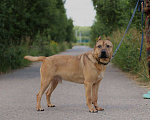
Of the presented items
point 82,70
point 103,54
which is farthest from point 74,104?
point 103,54

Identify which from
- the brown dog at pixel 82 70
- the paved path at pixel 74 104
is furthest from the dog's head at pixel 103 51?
the paved path at pixel 74 104

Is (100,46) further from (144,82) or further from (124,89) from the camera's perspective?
(144,82)

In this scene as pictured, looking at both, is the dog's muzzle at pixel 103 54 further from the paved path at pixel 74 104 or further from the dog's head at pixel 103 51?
the paved path at pixel 74 104

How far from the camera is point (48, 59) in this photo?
538 cm

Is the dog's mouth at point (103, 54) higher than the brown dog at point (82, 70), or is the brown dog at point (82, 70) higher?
the dog's mouth at point (103, 54)

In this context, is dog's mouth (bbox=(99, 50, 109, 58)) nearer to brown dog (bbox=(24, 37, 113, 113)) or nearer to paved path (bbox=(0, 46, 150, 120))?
brown dog (bbox=(24, 37, 113, 113))

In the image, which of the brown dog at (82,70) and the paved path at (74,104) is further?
the brown dog at (82,70)

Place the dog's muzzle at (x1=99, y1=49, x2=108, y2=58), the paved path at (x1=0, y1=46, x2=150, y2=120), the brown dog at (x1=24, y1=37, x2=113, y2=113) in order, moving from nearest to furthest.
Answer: the paved path at (x1=0, y1=46, x2=150, y2=120)
the dog's muzzle at (x1=99, y1=49, x2=108, y2=58)
the brown dog at (x1=24, y1=37, x2=113, y2=113)

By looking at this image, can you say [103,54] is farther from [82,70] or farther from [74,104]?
[74,104]

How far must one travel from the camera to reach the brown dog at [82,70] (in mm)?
5043

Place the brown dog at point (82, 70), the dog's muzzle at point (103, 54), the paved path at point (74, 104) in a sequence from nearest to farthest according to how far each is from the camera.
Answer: the paved path at point (74, 104) → the dog's muzzle at point (103, 54) → the brown dog at point (82, 70)

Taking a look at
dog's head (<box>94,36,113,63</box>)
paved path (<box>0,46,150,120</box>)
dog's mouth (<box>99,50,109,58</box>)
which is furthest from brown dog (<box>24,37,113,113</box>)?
paved path (<box>0,46,150,120</box>)

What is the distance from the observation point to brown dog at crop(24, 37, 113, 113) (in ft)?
16.5

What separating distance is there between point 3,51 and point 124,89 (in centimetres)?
696
